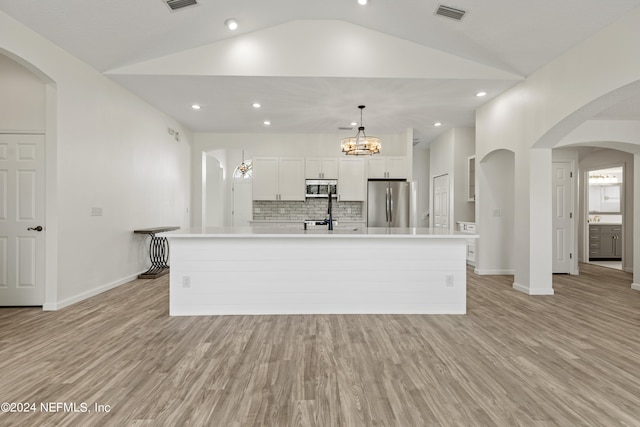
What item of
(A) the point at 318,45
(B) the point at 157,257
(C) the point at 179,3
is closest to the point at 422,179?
(A) the point at 318,45

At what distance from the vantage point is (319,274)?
146 inches

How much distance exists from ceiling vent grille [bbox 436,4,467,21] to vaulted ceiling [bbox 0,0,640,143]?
0.20 feet

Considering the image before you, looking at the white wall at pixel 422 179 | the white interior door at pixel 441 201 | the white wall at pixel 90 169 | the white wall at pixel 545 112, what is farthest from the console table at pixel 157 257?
the white wall at pixel 422 179

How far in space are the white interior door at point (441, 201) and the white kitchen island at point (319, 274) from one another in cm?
402

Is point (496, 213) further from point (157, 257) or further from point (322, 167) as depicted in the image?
point (157, 257)

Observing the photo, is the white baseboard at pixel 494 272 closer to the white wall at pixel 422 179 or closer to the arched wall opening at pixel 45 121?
the white wall at pixel 422 179

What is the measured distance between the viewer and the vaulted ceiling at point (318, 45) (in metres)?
3.45

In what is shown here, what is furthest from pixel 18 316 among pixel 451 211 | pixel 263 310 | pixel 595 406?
pixel 451 211

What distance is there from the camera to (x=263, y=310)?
3.66 m

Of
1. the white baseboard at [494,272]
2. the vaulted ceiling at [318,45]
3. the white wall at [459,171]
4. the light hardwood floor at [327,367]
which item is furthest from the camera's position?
the white wall at [459,171]

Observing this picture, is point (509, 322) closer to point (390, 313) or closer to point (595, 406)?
point (390, 313)

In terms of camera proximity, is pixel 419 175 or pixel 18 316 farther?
pixel 419 175

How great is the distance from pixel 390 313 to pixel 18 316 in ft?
13.0

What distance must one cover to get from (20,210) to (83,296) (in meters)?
1.22
